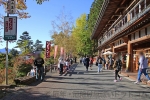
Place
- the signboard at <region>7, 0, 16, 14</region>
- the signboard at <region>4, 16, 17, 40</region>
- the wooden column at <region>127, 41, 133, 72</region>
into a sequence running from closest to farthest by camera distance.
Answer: the signboard at <region>7, 0, 16, 14</region> → the signboard at <region>4, 16, 17, 40</region> → the wooden column at <region>127, 41, 133, 72</region>

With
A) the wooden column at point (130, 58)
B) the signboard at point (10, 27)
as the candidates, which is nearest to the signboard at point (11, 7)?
the signboard at point (10, 27)

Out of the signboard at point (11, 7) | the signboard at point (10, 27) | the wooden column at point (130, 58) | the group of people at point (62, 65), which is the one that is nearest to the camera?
the signboard at point (11, 7)

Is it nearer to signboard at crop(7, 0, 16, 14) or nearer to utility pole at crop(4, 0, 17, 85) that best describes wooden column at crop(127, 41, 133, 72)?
utility pole at crop(4, 0, 17, 85)

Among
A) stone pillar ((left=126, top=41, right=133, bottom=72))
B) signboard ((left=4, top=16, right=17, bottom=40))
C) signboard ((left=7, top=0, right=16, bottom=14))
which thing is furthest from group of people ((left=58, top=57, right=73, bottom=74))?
signboard ((left=7, top=0, right=16, bottom=14))

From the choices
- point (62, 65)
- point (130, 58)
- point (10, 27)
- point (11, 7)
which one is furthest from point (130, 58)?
point (11, 7)

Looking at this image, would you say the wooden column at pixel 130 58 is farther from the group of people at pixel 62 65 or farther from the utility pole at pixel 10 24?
the utility pole at pixel 10 24

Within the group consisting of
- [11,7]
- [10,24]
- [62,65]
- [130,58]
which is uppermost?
[11,7]

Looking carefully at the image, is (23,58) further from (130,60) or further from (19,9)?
(130,60)

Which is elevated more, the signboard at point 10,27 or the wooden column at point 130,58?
the signboard at point 10,27

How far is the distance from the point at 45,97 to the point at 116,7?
15946 millimetres

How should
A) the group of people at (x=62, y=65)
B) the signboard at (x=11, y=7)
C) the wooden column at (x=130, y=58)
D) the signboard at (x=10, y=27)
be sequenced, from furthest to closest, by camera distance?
1. the wooden column at (x=130, y=58)
2. the group of people at (x=62, y=65)
3. the signboard at (x=10, y=27)
4. the signboard at (x=11, y=7)

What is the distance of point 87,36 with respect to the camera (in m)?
60.6

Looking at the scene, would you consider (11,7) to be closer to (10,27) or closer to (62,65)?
(10,27)

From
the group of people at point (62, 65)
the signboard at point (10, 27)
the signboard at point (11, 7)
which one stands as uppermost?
the signboard at point (11, 7)
